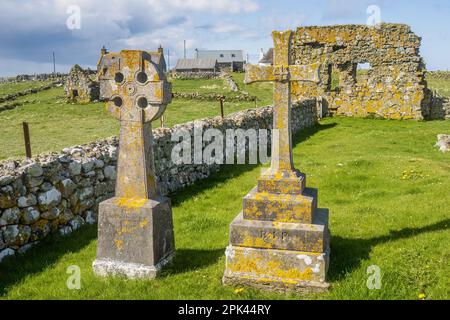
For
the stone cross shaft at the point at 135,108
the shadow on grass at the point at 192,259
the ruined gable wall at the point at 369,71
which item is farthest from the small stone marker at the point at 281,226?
the ruined gable wall at the point at 369,71

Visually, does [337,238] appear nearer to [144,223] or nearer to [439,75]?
[144,223]

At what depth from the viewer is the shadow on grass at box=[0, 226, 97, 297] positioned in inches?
226

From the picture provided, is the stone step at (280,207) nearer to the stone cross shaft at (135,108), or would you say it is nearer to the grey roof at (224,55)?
the stone cross shaft at (135,108)

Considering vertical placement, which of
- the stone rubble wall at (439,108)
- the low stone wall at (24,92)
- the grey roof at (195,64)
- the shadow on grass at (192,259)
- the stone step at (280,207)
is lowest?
the shadow on grass at (192,259)

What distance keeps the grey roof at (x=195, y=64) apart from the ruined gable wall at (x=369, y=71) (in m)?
49.2

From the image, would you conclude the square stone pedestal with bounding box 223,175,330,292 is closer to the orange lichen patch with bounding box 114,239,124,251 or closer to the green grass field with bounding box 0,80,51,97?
the orange lichen patch with bounding box 114,239,124,251

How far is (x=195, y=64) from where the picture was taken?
242 feet

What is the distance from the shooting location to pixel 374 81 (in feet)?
76.2

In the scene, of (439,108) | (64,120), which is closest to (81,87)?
(64,120)

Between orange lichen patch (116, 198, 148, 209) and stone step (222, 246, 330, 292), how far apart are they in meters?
1.25

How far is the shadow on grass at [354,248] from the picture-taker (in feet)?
18.0

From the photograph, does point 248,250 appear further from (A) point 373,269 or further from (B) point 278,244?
(A) point 373,269
